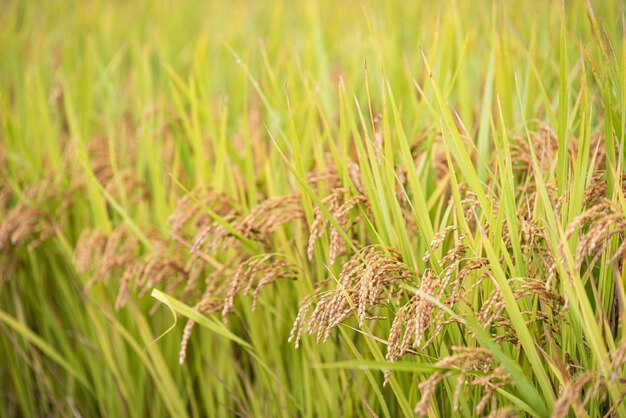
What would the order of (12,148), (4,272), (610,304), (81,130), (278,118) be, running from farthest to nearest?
(81,130) → (12,148) → (4,272) → (278,118) → (610,304)

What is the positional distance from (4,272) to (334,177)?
4.20 feet

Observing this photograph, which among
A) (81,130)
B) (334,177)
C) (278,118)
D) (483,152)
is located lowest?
(483,152)

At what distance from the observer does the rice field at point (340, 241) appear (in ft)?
3.52

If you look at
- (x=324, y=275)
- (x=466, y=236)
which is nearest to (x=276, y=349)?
(x=324, y=275)

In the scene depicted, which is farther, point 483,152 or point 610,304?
point 483,152

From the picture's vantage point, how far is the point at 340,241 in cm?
129

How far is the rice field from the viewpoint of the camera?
42.3 inches

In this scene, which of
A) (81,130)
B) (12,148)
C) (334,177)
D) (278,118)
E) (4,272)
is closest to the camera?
(334,177)

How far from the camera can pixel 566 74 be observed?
1.24m

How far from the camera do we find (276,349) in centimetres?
156

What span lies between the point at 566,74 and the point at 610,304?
1.68ft

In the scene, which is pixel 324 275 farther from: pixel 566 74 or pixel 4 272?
pixel 4 272

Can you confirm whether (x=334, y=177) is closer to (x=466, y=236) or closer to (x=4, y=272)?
(x=466, y=236)

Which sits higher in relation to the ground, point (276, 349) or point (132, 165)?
point (132, 165)
